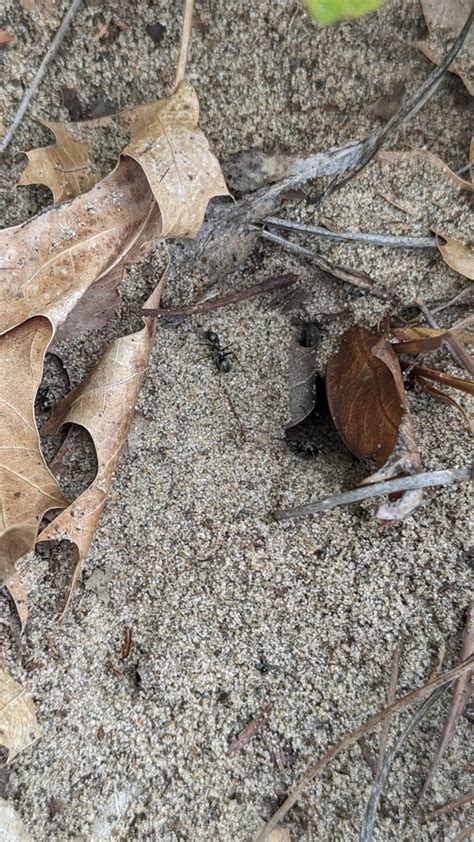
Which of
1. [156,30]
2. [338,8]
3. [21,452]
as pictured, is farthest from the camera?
[156,30]

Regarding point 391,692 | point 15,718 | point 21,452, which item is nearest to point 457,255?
point 391,692

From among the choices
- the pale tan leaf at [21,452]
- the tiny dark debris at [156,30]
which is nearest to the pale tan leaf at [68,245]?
the pale tan leaf at [21,452]

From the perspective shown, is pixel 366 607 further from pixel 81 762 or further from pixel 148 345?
pixel 148 345

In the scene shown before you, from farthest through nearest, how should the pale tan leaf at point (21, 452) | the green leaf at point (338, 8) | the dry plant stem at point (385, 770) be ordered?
the pale tan leaf at point (21, 452)
the dry plant stem at point (385, 770)
the green leaf at point (338, 8)

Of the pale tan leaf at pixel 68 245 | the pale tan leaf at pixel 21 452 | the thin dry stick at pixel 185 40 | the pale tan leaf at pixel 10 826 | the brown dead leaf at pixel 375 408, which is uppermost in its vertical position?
the thin dry stick at pixel 185 40

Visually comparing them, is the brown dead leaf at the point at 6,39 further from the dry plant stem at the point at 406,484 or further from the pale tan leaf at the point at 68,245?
the dry plant stem at the point at 406,484

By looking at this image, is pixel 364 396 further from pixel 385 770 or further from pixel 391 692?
pixel 385 770
